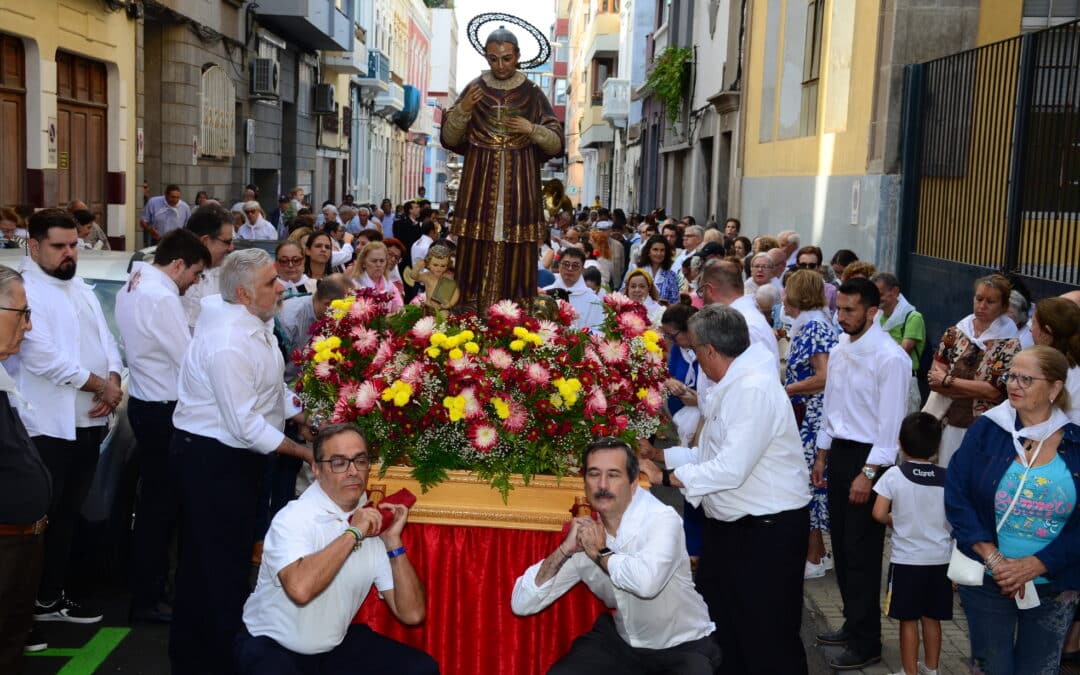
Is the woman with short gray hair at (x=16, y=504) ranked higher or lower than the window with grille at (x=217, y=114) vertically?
lower

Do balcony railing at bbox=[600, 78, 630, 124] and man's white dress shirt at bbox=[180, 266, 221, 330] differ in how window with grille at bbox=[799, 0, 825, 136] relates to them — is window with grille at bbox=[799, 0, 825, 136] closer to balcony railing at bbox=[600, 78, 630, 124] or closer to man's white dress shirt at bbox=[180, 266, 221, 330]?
man's white dress shirt at bbox=[180, 266, 221, 330]

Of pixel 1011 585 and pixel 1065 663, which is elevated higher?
pixel 1011 585

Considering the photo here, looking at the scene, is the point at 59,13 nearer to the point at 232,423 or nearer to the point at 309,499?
the point at 232,423

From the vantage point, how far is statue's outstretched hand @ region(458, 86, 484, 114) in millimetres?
6070

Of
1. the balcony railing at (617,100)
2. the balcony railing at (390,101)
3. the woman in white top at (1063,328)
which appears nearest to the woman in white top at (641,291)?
the woman in white top at (1063,328)

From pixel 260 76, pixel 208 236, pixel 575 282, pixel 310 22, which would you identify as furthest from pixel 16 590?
pixel 310 22

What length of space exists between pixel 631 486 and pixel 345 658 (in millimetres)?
1277

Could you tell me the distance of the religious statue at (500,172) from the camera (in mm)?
6078

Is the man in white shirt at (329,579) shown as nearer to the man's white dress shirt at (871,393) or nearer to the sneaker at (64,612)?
the sneaker at (64,612)

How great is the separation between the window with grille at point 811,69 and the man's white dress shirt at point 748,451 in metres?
11.6

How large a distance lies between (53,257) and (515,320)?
7.79ft

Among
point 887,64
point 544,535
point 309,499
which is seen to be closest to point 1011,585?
point 544,535

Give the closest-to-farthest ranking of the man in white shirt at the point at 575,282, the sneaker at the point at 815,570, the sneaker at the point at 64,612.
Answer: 1. the sneaker at the point at 64,612
2. the sneaker at the point at 815,570
3. the man in white shirt at the point at 575,282

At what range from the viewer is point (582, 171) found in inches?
2702
